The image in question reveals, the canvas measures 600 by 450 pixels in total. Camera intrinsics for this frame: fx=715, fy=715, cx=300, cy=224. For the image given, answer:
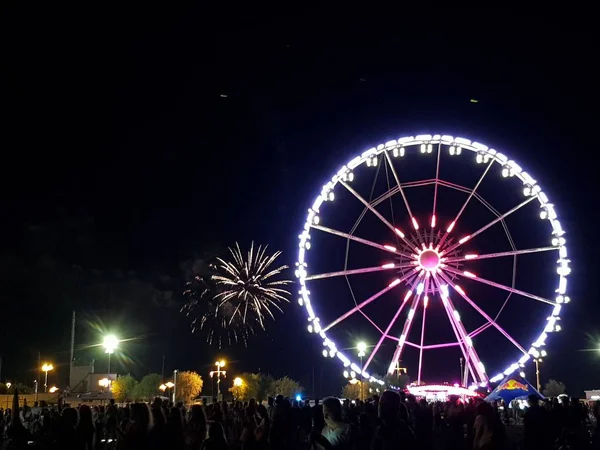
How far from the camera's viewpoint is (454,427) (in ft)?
50.7

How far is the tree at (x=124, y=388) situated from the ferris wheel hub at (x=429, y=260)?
41.8 meters

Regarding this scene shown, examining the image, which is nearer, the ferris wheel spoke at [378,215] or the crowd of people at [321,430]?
the crowd of people at [321,430]

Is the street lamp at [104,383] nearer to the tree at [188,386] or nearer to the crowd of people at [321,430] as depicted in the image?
the tree at [188,386]

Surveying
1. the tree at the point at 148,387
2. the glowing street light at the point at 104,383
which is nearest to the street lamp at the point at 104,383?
the glowing street light at the point at 104,383

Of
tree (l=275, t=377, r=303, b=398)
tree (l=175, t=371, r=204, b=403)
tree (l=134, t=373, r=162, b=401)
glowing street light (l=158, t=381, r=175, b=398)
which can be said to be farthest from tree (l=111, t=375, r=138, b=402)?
tree (l=275, t=377, r=303, b=398)

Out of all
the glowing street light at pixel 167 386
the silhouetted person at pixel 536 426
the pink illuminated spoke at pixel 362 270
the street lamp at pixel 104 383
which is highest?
the pink illuminated spoke at pixel 362 270

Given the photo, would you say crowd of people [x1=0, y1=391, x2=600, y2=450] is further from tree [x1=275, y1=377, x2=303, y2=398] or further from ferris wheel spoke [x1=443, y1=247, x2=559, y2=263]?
tree [x1=275, y1=377, x2=303, y2=398]

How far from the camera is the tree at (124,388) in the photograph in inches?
2645

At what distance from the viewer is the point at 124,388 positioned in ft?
226

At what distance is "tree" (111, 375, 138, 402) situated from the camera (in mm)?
67188

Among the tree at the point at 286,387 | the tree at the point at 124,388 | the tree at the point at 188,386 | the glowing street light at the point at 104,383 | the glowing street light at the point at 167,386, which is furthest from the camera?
the tree at the point at 286,387

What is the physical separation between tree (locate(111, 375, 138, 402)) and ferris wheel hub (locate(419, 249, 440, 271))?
1645 inches

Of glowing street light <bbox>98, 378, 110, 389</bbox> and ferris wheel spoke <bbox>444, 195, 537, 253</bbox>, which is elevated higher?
ferris wheel spoke <bbox>444, 195, 537, 253</bbox>

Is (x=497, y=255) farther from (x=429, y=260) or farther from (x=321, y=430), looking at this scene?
(x=321, y=430)
